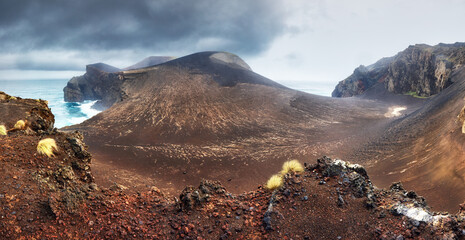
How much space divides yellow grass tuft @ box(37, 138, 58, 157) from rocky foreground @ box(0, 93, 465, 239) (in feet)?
0.53

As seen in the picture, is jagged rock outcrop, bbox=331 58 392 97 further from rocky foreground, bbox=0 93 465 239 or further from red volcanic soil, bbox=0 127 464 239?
red volcanic soil, bbox=0 127 464 239

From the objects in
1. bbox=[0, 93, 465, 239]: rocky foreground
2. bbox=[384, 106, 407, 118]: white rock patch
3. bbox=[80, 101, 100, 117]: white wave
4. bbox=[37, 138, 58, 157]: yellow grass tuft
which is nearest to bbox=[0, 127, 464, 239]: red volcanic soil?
bbox=[0, 93, 465, 239]: rocky foreground

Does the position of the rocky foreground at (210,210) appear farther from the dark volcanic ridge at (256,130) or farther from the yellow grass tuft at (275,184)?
the dark volcanic ridge at (256,130)

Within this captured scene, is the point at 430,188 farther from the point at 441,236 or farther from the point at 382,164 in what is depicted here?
the point at 441,236

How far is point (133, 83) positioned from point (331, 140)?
32.1m

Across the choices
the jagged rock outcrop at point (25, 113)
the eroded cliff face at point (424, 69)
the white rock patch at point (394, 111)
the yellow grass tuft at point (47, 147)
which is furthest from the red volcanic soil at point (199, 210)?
the eroded cliff face at point (424, 69)

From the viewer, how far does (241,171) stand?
617 inches

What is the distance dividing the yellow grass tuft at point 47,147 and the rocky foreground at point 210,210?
0.53 ft

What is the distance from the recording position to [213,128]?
24078 mm

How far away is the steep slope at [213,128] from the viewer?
15.8m

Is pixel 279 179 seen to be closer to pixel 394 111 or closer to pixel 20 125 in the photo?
pixel 20 125

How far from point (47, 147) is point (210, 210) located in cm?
491

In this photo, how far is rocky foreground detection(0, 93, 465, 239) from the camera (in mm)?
4195

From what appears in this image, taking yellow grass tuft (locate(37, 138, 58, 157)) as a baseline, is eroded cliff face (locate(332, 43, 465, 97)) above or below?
above
